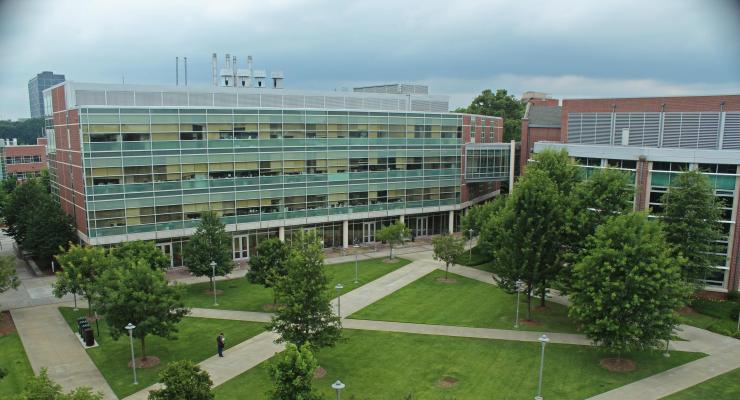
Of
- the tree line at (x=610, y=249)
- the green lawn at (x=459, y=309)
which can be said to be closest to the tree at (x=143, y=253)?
the green lawn at (x=459, y=309)

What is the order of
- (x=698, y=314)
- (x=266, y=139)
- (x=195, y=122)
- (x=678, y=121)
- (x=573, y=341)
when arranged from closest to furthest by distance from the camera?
(x=573, y=341) → (x=698, y=314) → (x=678, y=121) → (x=195, y=122) → (x=266, y=139)

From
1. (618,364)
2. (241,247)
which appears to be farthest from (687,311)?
(241,247)

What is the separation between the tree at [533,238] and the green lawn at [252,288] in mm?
11298

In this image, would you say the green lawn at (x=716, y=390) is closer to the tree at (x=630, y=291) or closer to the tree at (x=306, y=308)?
the tree at (x=630, y=291)

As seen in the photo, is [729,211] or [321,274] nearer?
[321,274]

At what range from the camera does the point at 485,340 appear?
1193 inches

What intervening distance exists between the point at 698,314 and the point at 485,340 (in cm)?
1533

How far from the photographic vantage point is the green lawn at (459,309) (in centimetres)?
3331

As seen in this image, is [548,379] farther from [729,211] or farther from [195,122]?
[195,122]

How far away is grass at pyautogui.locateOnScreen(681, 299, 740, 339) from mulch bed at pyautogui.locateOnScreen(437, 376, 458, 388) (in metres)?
16.8

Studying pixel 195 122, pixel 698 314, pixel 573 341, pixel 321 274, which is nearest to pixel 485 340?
pixel 573 341

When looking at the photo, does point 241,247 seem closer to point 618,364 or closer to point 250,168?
point 250,168

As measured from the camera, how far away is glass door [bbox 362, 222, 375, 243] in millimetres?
57375

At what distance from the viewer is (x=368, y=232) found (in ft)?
189
